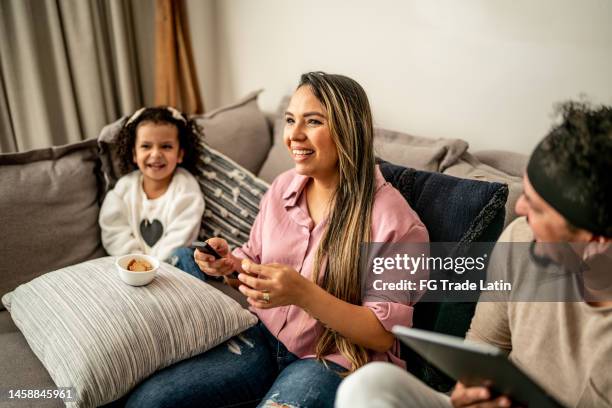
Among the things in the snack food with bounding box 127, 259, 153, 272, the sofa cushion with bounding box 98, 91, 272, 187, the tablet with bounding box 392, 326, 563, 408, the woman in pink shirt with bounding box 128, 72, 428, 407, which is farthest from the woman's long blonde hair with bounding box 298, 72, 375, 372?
the sofa cushion with bounding box 98, 91, 272, 187

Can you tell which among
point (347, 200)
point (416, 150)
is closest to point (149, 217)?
point (347, 200)

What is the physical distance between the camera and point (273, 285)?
43.6 inches

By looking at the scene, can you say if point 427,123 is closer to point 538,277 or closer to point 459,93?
point 459,93

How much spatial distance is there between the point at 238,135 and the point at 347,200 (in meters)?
0.85

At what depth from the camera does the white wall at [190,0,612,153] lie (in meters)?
1.50

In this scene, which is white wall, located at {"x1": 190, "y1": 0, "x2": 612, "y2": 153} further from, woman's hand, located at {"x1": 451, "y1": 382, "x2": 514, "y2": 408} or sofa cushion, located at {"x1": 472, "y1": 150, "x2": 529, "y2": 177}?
woman's hand, located at {"x1": 451, "y1": 382, "x2": 514, "y2": 408}

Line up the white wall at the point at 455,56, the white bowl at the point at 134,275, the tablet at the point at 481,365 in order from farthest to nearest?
1. the white wall at the point at 455,56
2. the white bowl at the point at 134,275
3. the tablet at the point at 481,365

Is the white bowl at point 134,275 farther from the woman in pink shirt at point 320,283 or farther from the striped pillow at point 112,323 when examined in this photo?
the woman in pink shirt at point 320,283

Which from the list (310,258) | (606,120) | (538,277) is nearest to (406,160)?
(310,258)

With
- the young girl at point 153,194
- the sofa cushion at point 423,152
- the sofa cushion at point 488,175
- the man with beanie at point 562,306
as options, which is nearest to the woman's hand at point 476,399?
the man with beanie at point 562,306

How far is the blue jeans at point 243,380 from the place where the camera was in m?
1.17

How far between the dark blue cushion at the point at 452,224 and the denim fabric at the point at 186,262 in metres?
0.67

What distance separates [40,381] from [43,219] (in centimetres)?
55

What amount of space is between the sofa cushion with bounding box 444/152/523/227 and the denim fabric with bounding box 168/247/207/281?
83cm
